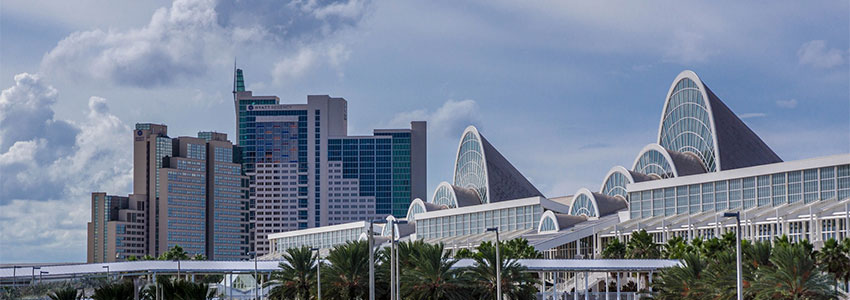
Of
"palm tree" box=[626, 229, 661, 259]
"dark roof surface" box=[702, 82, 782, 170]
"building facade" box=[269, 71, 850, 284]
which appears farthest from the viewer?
"dark roof surface" box=[702, 82, 782, 170]

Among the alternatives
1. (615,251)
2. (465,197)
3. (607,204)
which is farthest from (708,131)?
(465,197)

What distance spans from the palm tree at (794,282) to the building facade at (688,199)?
121 ft

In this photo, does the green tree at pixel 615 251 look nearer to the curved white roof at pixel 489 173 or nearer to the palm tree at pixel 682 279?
the palm tree at pixel 682 279

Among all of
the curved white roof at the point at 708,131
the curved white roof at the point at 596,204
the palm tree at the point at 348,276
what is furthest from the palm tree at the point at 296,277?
the curved white roof at the point at 596,204

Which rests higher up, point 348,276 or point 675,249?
point 675,249

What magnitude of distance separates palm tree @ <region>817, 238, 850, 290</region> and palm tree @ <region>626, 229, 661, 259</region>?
985 inches

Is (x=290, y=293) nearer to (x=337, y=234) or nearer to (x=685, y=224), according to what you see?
(x=685, y=224)

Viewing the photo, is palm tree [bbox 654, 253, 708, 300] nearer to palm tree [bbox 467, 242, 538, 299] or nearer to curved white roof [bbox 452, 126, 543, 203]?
palm tree [bbox 467, 242, 538, 299]

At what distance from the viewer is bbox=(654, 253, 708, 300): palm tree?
5988 centimetres

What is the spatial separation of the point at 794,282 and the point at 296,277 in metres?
32.4

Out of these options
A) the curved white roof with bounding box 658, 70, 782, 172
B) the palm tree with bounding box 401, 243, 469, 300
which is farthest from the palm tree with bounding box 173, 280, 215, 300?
the curved white roof with bounding box 658, 70, 782, 172

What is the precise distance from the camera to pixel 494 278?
66.4 m

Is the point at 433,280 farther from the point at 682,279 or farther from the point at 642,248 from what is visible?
the point at 642,248

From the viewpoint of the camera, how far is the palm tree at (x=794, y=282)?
5275 cm
